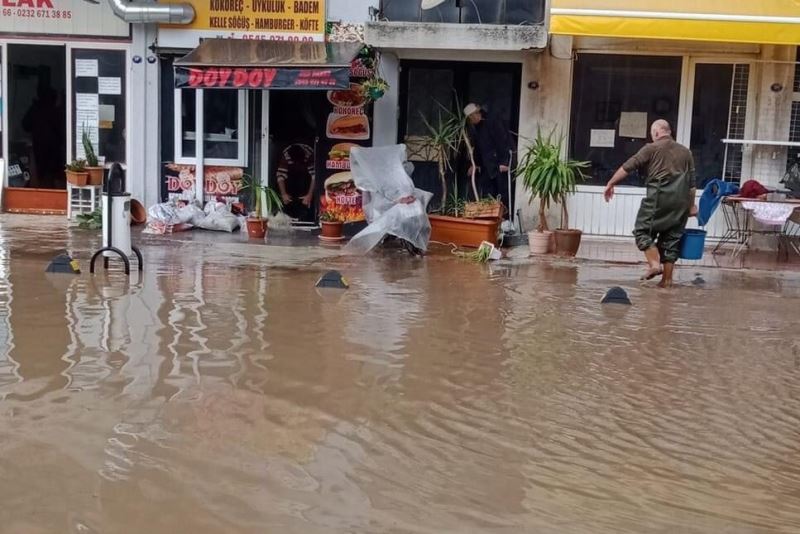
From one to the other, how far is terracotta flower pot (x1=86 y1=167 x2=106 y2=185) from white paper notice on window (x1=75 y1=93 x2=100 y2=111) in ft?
2.95

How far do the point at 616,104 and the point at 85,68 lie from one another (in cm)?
739

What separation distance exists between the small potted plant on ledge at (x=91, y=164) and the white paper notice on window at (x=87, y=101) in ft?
1.30

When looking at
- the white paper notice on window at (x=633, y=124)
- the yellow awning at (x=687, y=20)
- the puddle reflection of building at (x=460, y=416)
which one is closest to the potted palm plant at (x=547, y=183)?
the white paper notice on window at (x=633, y=124)

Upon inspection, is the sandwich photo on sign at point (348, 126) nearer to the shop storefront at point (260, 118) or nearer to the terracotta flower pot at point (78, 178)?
the shop storefront at point (260, 118)

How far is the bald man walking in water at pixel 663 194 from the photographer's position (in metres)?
9.63

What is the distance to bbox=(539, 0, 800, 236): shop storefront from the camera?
12.3m

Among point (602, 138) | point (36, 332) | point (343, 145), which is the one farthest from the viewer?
point (343, 145)

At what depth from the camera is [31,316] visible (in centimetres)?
739

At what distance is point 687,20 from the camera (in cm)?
1109

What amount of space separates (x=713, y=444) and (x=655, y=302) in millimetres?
4047

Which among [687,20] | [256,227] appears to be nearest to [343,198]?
[256,227]

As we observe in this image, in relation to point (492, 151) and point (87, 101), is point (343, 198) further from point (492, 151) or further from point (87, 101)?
point (87, 101)

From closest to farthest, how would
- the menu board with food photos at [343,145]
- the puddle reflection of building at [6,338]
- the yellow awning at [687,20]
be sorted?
the puddle reflection of building at [6,338], the yellow awning at [687,20], the menu board with food photos at [343,145]

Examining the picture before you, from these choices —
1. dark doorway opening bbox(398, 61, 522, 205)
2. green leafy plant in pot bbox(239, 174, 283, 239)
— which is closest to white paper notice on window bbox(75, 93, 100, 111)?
green leafy plant in pot bbox(239, 174, 283, 239)
